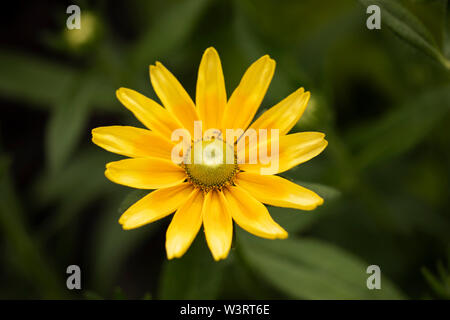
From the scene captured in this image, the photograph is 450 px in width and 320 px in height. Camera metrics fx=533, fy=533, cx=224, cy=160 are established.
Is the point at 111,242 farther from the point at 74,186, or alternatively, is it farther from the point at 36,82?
the point at 36,82

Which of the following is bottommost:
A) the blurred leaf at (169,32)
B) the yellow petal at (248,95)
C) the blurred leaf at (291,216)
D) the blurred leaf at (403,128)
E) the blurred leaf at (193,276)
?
the blurred leaf at (193,276)

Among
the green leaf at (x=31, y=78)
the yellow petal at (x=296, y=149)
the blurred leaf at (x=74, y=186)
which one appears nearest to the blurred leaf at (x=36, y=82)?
the green leaf at (x=31, y=78)

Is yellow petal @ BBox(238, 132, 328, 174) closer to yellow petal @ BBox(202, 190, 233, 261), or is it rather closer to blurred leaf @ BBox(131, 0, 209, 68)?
yellow petal @ BBox(202, 190, 233, 261)

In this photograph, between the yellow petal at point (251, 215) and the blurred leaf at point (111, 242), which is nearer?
the yellow petal at point (251, 215)

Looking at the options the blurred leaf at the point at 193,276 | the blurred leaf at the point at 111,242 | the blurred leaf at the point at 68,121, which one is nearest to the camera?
the blurred leaf at the point at 193,276

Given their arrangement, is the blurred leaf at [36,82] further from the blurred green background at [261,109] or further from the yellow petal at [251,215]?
the yellow petal at [251,215]
